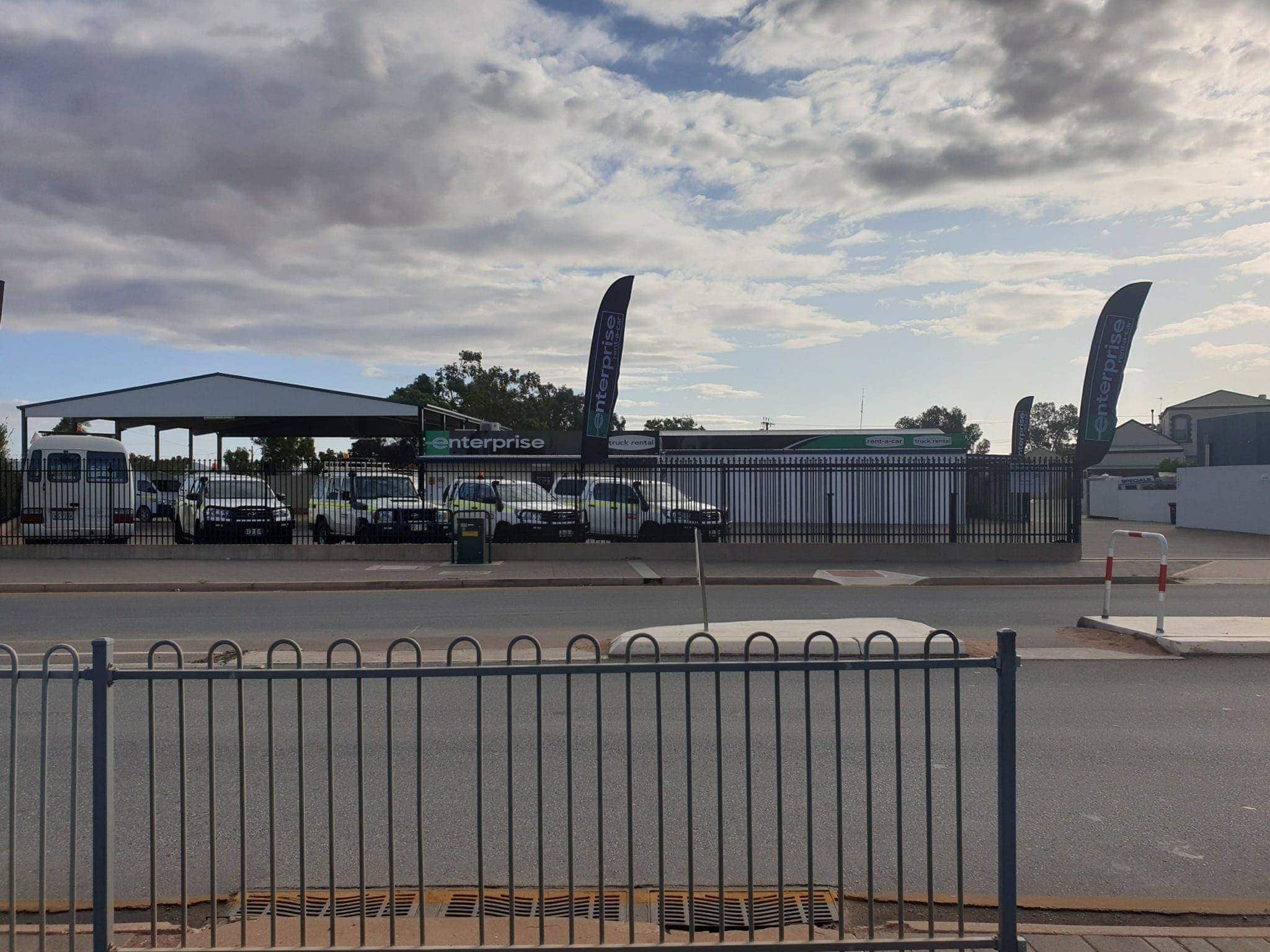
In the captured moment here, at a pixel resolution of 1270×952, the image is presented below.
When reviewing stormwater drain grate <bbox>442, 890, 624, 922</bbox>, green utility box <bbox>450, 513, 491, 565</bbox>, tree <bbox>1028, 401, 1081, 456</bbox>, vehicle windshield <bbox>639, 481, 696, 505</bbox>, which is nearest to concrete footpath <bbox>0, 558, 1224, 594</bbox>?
green utility box <bbox>450, 513, 491, 565</bbox>

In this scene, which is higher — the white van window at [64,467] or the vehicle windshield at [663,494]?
the white van window at [64,467]

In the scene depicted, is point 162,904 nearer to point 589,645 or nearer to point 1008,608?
point 589,645

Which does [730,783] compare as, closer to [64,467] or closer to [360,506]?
[360,506]

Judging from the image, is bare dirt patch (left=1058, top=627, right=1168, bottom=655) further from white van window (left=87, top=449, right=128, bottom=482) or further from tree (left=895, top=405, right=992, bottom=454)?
tree (left=895, top=405, right=992, bottom=454)

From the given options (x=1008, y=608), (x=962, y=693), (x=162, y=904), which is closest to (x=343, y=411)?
(x=1008, y=608)

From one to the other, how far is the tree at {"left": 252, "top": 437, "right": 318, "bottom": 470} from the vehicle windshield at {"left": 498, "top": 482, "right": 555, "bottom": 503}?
2865 cm

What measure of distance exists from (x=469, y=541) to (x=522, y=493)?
132 inches

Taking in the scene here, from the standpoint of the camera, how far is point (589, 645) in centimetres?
1112

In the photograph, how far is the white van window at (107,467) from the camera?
79.9ft

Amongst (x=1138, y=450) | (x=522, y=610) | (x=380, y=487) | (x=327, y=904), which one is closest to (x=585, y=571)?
(x=522, y=610)

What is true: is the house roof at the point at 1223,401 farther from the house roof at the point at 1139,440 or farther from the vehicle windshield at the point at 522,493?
the vehicle windshield at the point at 522,493

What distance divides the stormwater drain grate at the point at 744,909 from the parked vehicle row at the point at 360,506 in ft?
62.1

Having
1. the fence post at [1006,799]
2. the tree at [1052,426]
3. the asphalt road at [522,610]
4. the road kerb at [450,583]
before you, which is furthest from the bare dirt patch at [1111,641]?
the tree at [1052,426]

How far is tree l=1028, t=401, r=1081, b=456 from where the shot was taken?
140750 mm
